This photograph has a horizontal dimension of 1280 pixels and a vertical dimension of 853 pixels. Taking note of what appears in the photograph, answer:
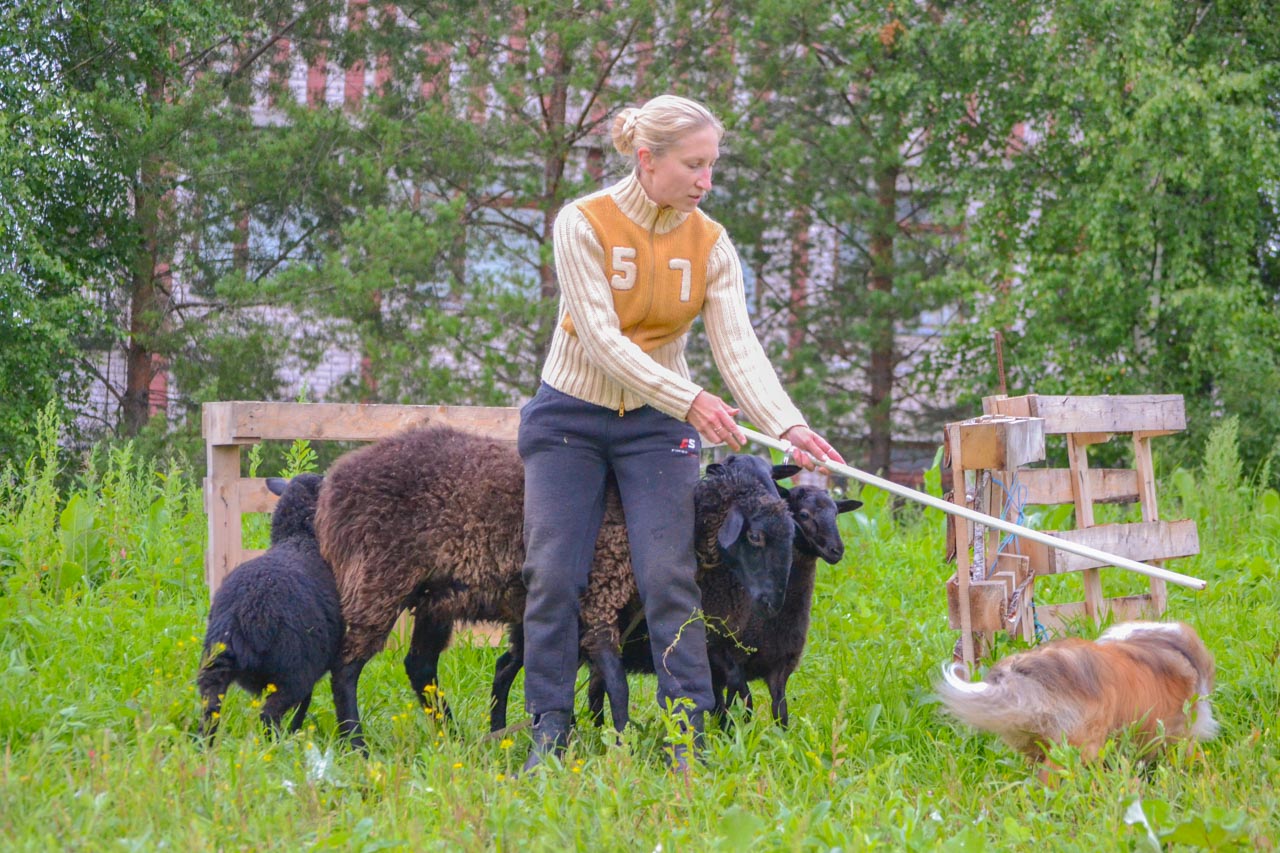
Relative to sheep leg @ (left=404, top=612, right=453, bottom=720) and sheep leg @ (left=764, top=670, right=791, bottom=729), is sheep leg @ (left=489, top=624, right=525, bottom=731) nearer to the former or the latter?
sheep leg @ (left=404, top=612, right=453, bottom=720)

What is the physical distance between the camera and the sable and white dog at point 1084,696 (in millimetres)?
4098

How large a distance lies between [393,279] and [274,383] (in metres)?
2.29

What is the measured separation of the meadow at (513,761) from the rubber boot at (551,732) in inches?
4.8

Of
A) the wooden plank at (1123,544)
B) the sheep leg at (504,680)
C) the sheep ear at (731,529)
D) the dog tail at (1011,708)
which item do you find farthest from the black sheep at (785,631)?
the wooden plank at (1123,544)

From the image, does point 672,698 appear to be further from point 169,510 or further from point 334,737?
point 169,510

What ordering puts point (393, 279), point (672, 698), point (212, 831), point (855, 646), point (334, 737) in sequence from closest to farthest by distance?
point (212, 831) < point (672, 698) < point (334, 737) < point (855, 646) < point (393, 279)

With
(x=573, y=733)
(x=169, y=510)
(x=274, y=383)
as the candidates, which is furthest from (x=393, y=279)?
(x=573, y=733)

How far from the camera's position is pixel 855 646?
6.26m

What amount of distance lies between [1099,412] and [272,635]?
424 centimetres

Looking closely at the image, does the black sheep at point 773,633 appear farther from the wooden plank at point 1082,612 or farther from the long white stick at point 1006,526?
the wooden plank at point 1082,612

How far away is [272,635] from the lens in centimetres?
450

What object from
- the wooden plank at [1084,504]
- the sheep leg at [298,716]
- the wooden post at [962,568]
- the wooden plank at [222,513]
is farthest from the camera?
the wooden plank at [1084,504]

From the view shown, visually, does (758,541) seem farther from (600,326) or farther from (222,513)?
(222,513)

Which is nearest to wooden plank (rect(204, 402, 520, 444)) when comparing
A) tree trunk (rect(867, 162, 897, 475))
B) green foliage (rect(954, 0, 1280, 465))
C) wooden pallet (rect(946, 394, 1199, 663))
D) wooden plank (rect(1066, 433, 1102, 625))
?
wooden pallet (rect(946, 394, 1199, 663))
